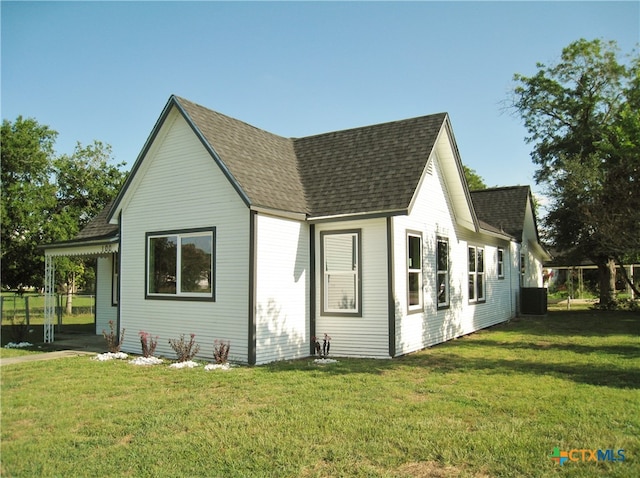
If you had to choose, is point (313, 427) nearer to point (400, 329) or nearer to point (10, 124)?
point (400, 329)

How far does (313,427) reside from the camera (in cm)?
643

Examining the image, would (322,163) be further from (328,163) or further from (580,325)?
(580,325)

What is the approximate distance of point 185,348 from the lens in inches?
441

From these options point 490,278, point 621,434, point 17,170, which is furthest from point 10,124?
point 621,434

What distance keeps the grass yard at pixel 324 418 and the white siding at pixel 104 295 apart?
6.66 m

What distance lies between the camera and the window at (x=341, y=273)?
40.0 feet

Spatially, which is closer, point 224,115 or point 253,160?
point 253,160

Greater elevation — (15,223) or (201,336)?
(15,223)

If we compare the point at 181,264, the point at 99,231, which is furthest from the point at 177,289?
the point at 99,231

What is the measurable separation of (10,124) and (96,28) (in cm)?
2357

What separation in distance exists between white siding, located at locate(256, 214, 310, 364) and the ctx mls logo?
677 cm

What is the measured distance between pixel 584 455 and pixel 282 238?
7.74m

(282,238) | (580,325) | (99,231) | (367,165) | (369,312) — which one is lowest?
(580,325)

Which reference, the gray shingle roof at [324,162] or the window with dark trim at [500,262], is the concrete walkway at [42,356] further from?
the window with dark trim at [500,262]
